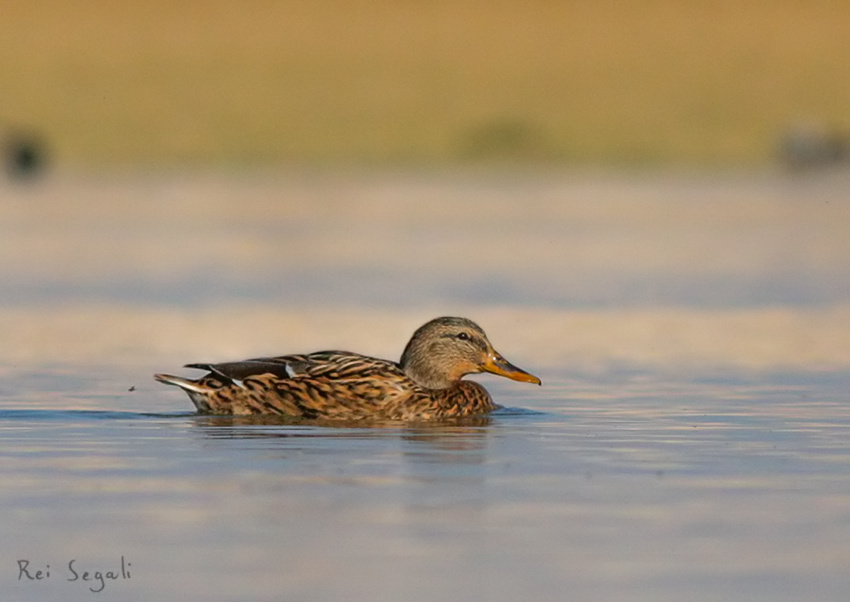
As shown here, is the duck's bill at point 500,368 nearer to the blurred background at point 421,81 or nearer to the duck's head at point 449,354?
the duck's head at point 449,354

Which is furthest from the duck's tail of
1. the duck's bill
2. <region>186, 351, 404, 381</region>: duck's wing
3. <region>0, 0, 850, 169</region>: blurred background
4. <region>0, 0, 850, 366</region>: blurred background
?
<region>0, 0, 850, 169</region>: blurred background

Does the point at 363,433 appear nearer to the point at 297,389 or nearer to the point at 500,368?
the point at 297,389

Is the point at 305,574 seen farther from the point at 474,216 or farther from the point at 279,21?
the point at 279,21

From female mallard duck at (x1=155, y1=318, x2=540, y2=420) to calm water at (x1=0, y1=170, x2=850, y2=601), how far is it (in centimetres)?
25

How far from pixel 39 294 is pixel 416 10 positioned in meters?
50.0

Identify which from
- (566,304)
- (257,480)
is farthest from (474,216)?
(257,480)

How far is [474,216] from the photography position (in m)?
32.5

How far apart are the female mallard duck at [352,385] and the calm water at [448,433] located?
0.80 ft

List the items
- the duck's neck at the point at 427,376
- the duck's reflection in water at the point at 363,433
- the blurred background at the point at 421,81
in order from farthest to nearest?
the blurred background at the point at 421,81 < the duck's neck at the point at 427,376 < the duck's reflection in water at the point at 363,433

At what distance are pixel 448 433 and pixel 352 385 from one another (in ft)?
3.33

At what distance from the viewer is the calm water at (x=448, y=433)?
8164 millimetres

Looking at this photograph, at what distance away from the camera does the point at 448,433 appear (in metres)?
12.0
